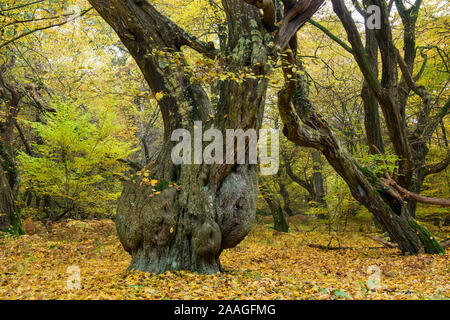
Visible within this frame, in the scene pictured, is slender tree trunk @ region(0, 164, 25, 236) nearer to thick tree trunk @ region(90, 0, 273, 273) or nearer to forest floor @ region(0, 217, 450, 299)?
forest floor @ region(0, 217, 450, 299)

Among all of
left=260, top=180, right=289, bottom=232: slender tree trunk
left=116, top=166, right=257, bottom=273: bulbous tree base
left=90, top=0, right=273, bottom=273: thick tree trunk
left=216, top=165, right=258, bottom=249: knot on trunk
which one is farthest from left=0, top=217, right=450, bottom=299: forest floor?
left=260, top=180, right=289, bottom=232: slender tree trunk

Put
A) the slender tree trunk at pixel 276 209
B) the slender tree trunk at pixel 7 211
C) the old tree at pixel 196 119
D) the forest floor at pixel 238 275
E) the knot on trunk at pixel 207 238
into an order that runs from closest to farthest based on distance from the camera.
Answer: the forest floor at pixel 238 275 < the knot on trunk at pixel 207 238 < the old tree at pixel 196 119 < the slender tree trunk at pixel 7 211 < the slender tree trunk at pixel 276 209

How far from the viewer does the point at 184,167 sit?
461cm

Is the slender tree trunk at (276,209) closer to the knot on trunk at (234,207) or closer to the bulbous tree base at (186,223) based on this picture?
the knot on trunk at (234,207)

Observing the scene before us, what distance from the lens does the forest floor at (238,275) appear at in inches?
138

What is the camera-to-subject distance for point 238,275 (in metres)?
4.69

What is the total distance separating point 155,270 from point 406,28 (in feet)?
28.0

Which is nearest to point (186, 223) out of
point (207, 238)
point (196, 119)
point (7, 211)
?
point (207, 238)

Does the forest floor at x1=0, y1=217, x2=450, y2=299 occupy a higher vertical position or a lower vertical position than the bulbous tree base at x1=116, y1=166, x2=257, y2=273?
lower

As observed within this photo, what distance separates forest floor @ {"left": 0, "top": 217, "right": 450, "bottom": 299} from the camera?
351 centimetres

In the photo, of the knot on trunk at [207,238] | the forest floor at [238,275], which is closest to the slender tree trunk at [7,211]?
the forest floor at [238,275]

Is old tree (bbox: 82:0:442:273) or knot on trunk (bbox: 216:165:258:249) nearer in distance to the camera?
old tree (bbox: 82:0:442:273)

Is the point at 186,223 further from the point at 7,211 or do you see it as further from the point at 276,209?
the point at 276,209
